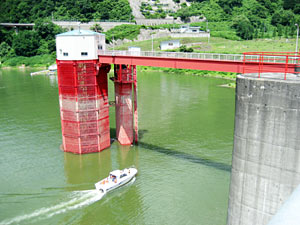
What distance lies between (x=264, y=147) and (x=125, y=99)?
67.5 feet

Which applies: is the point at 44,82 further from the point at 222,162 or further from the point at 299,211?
the point at 299,211

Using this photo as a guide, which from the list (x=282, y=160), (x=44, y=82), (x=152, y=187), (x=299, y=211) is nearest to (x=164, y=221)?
(x=152, y=187)

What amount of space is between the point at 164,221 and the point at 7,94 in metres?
49.6

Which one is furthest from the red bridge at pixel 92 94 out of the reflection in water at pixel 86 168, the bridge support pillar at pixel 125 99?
the reflection in water at pixel 86 168

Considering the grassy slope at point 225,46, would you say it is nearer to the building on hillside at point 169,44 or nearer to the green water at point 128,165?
the building on hillside at point 169,44

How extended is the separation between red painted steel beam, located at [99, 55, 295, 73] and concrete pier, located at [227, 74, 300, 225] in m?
4.11

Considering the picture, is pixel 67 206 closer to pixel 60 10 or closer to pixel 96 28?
pixel 96 28

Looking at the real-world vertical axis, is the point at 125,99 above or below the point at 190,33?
below

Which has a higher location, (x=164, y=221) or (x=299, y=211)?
(x=299, y=211)

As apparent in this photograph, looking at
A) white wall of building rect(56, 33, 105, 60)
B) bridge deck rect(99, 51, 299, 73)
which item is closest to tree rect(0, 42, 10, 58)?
white wall of building rect(56, 33, 105, 60)

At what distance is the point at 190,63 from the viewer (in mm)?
26094

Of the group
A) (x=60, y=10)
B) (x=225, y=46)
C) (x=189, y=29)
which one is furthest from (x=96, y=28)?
(x=225, y=46)

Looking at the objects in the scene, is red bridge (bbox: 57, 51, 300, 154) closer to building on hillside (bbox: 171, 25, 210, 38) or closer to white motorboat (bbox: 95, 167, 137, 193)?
white motorboat (bbox: 95, 167, 137, 193)

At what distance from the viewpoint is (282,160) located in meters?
15.3
